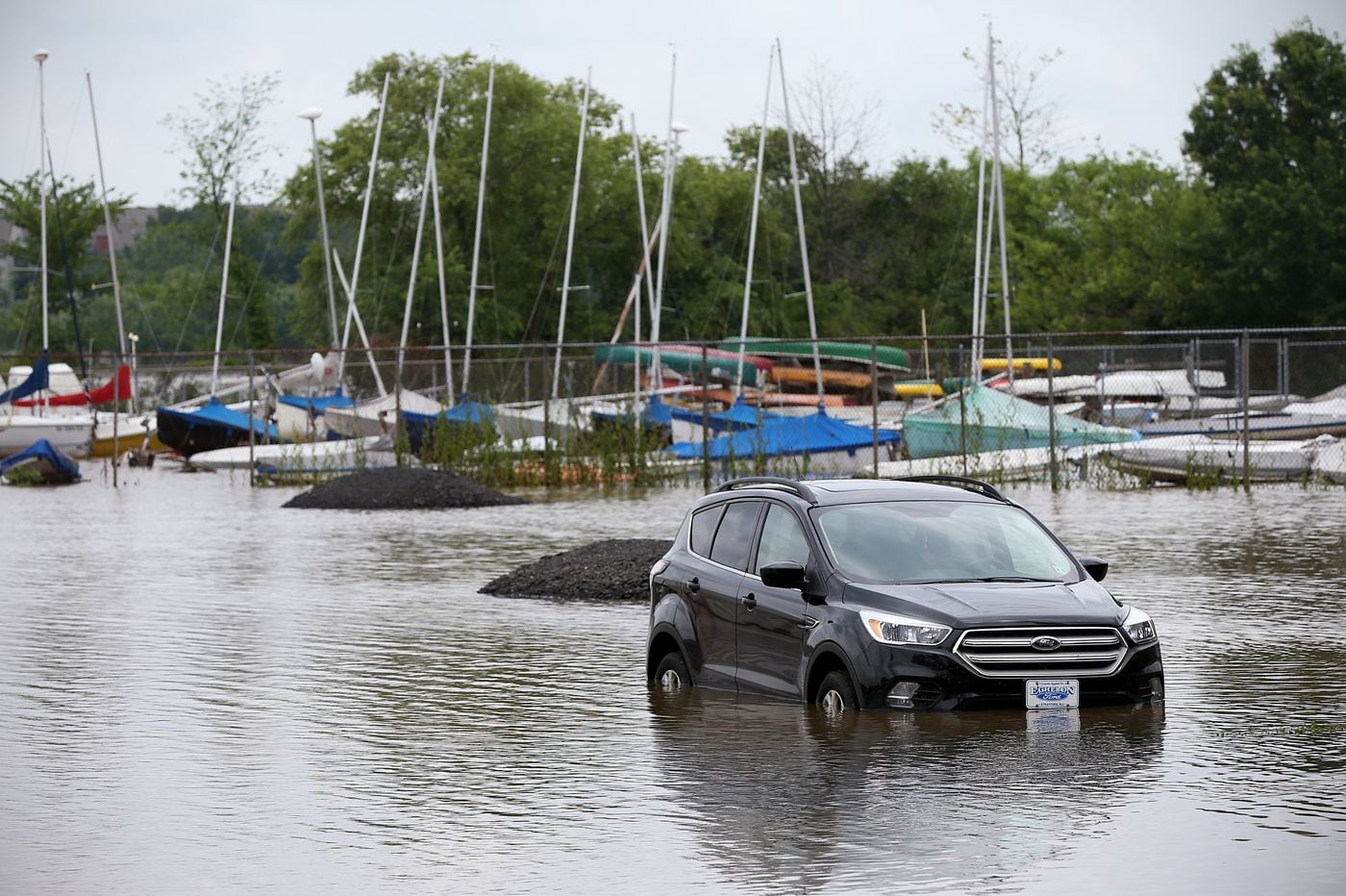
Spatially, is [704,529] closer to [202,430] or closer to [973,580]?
[973,580]

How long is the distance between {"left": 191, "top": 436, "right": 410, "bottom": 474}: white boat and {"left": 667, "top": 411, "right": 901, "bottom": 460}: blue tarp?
254 inches

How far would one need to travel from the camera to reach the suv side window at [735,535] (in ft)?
40.3

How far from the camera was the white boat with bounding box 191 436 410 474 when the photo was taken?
134ft

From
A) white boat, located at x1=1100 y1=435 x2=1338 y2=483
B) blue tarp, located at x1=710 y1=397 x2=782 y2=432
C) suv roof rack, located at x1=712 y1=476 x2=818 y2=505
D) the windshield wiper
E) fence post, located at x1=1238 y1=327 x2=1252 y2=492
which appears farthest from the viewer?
blue tarp, located at x1=710 y1=397 x2=782 y2=432

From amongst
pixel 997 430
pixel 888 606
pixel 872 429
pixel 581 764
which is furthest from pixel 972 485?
pixel 872 429

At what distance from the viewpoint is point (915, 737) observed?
10.9m

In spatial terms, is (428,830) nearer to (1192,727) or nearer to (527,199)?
(1192,727)

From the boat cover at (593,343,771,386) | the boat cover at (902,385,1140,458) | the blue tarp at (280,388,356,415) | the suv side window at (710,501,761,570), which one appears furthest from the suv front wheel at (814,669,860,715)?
the boat cover at (593,343,771,386)

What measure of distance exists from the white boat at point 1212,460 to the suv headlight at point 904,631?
24931 mm

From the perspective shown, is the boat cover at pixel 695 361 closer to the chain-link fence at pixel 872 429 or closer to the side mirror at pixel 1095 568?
the chain-link fence at pixel 872 429

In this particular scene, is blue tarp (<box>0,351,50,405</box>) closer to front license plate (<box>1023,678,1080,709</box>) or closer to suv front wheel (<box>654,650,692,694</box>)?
suv front wheel (<box>654,650,692,694</box>)

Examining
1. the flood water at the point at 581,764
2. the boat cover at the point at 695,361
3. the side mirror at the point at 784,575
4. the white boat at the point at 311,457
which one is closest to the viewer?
the flood water at the point at 581,764

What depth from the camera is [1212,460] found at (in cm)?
3506

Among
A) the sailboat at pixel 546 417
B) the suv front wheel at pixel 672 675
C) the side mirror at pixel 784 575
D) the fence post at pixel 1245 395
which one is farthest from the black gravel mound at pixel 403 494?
the side mirror at pixel 784 575
